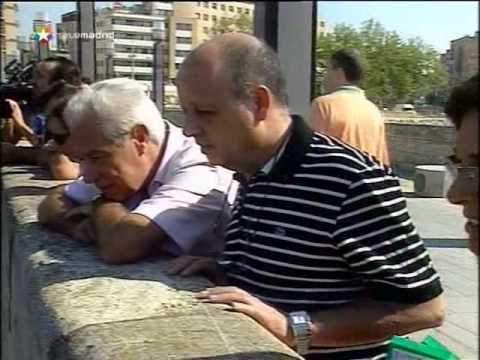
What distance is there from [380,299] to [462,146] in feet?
2.13

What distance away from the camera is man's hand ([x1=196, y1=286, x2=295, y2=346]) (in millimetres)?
1311

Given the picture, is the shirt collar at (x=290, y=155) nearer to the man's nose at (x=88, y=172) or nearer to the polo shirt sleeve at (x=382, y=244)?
the polo shirt sleeve at (x=382, y=244)

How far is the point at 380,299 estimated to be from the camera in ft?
4.33

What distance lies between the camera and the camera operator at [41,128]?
2.96m

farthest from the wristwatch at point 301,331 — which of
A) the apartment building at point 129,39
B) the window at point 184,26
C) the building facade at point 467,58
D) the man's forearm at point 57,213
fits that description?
the window at point 184,26

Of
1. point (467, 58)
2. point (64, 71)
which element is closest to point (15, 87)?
point (64, 71)

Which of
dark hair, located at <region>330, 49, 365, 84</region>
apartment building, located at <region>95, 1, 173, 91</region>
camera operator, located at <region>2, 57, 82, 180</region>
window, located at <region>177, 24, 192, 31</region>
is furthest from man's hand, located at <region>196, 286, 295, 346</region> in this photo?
window, located at <region>177, 24, 192, 31</region>

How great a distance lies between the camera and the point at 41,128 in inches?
138

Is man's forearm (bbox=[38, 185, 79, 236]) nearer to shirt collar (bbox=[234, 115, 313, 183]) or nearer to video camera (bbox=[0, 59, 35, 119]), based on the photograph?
shirt collar (bbox=[234, 115, 313, 183])

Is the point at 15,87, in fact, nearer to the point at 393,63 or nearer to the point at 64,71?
the point at 64,71

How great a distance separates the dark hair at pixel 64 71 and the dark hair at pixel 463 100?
7.54 feet

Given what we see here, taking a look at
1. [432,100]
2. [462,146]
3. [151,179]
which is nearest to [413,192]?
[432,100]

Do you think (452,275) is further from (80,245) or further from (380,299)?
(80,245)

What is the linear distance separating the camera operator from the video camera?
3 cm
